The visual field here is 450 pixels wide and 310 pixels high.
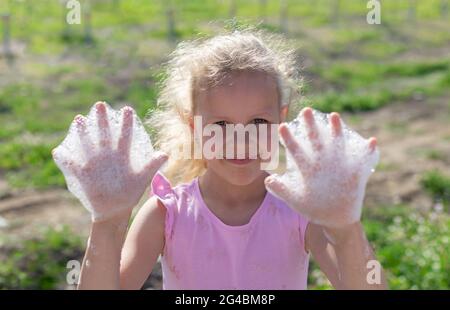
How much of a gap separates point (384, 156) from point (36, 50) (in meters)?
4.78

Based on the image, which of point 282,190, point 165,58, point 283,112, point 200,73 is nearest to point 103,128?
point 282,190

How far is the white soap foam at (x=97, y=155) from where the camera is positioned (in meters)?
1.68

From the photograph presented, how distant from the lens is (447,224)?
15.1 feet

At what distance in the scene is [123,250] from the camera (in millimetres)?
2037

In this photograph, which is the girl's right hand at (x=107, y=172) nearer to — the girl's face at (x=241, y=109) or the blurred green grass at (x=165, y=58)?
the girl's face at (x=241, y=109)

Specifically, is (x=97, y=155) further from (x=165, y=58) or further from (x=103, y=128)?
(x=165, y=58)

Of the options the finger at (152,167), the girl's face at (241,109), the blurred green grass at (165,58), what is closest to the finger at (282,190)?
the finger at (152,167)

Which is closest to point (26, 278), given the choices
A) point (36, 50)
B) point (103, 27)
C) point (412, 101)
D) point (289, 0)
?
point (412, 101)

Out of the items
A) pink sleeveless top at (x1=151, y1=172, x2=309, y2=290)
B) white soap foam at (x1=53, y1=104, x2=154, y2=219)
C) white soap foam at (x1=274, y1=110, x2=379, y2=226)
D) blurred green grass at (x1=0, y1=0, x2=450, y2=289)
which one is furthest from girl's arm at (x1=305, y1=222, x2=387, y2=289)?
blurred green grass at (x1=0, y1=0, x2=450, y2=289)

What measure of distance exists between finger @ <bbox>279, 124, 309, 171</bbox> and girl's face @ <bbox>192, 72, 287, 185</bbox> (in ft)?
1.18

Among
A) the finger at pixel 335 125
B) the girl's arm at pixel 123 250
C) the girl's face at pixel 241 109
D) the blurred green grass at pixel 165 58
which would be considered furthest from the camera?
the blurred green grass at pixel 165 58

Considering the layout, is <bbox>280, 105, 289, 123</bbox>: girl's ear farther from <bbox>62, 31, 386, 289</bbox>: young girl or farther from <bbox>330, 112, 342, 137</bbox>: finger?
<bbox>330, 112, 342, 137</bbox>: finger

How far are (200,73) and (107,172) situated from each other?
542 mm
